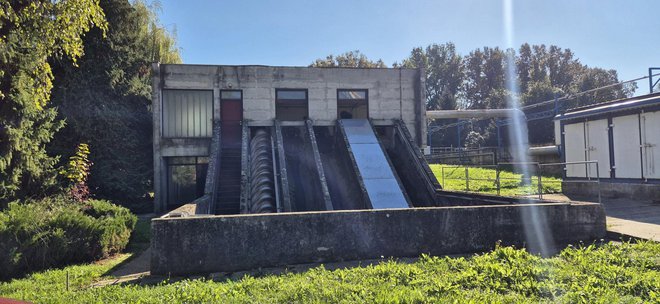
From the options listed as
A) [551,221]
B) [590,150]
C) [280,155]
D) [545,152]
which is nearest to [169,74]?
[280,155]

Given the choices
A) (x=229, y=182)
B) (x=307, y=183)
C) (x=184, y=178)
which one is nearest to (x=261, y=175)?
(x=229, y=182)

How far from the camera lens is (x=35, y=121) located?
42.7 ft

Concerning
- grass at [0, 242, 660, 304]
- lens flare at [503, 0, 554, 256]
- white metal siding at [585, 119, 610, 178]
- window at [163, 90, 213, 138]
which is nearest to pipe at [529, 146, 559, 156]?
lens flare at [503, 0, 554, 256]

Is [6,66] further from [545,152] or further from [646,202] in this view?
[545,152]

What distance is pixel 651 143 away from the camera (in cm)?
1186

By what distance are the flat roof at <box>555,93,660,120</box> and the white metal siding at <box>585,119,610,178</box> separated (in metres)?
0.37

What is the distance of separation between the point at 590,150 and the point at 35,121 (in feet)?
60.8

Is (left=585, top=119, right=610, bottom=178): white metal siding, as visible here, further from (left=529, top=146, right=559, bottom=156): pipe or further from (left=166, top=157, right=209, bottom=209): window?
(left=166, top=157, right=209, bottom=209): window

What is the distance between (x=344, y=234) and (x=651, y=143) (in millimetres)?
10460

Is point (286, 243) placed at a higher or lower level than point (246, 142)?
lower

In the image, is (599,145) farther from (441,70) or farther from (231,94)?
(441,70)

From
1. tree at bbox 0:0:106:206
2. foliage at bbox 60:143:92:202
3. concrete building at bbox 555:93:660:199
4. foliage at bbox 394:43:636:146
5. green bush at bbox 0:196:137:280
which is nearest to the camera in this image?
green bush at bbox 0:196:137:280

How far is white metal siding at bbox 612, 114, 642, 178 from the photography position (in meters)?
12.4

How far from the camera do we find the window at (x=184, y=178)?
1756 centimetres
